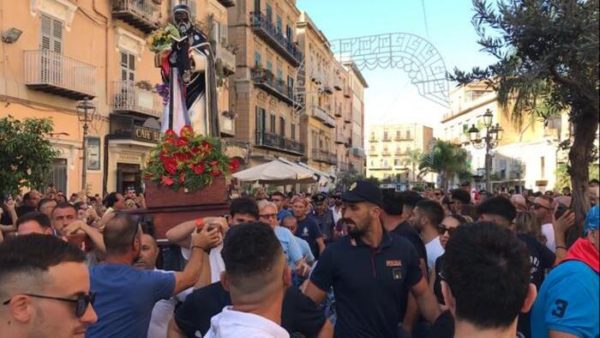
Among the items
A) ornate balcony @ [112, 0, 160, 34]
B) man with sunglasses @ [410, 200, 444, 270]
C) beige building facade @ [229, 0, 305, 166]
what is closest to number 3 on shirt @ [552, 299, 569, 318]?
man with sunglasses @ [410, 200, 444, 270]

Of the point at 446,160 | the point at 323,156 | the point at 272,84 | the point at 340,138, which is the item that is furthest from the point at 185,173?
the point at 340,138

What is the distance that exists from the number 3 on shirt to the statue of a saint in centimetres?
481

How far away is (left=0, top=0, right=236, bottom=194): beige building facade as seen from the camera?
15203mm

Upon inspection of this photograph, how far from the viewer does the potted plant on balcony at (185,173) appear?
5.15 meters

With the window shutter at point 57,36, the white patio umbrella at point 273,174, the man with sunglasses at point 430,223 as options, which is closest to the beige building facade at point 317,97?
the window shutter at point 57,36

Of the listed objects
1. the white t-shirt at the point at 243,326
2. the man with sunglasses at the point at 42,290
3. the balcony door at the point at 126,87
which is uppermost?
the balcony door at the point at 126,87

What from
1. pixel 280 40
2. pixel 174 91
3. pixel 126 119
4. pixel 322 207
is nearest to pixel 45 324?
pixel 174 91

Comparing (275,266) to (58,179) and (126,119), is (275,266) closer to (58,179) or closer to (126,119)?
(58,179)

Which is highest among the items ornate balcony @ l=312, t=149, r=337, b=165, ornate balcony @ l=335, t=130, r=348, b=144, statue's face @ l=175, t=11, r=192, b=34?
ornate balcony @ l=335, t=130, r=348, b=144

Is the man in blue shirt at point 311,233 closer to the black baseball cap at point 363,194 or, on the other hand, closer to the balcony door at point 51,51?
the black baseball cap at point 363,194

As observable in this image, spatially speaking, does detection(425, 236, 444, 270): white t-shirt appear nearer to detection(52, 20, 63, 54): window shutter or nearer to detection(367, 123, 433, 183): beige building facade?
detection(52, 20, 63, 54): window shutter

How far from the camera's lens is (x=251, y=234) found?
262 centimetres

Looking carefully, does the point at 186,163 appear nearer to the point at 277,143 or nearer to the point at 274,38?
the point at 274,38

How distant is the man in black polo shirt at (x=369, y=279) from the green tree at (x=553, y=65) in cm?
109
